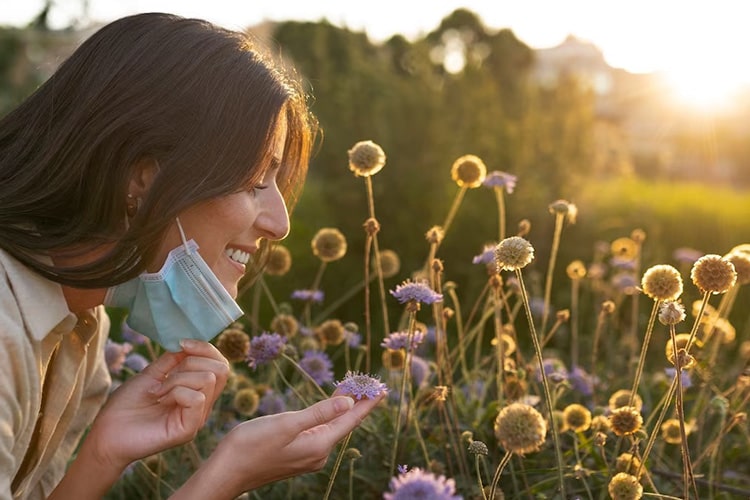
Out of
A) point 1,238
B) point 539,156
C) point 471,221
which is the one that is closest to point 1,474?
point 1,238

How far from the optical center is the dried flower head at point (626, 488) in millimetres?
1549

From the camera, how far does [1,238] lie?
1745mm

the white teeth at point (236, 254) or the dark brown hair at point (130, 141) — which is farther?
the white teeth at point (236, 254)

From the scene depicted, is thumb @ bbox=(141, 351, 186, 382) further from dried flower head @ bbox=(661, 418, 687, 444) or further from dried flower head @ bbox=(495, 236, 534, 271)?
dried flower head @ bbox=(661, 418, 687, 444)

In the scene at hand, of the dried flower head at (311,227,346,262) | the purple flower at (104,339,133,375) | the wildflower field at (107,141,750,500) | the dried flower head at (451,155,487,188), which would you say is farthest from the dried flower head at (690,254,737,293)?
the purple flower at (104,339,133,375)

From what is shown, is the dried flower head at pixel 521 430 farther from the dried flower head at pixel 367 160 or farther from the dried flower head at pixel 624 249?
the dried flower head at pixel 624 249

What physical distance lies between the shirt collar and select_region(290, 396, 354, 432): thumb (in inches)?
20.5

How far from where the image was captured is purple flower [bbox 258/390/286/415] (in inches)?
101

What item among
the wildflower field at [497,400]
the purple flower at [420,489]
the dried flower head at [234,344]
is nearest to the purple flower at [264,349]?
the wildflower field at [497,400]

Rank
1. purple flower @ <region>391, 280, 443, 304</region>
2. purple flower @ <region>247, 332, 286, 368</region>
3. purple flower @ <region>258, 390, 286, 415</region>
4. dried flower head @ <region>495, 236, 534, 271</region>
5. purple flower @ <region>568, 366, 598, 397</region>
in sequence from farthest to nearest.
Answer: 1. purple flower @ <region>568, 366, 598, 397</region>
2. purple flower @ <region>258, 390, 286, 415</region>
3. purple flower @ <region>247, 332, 286, 368</region>
4. purple flower @ <region>391, 280, 443, 304</region>
5. dried flower head @ <region>495, 236, 534, 271</region>

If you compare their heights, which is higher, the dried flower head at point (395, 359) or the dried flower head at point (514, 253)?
the dried flower head at point (514, 253)

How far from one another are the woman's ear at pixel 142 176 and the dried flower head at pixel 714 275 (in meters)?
1.03

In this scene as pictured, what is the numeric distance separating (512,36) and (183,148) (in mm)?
14881

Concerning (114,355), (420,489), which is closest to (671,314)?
(420,489)
